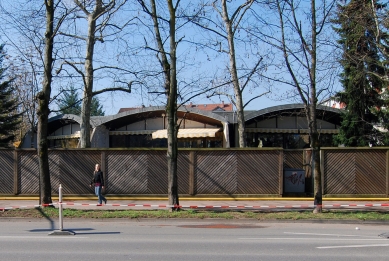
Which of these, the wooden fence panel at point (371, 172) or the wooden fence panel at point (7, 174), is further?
the wooden fence panel at point (7, 174)

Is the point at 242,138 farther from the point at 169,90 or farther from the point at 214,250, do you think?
the point at 214,250

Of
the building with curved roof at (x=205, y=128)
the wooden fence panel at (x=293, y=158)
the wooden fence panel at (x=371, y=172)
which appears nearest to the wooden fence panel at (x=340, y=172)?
the wooden fence panel at (x=371, y=172)

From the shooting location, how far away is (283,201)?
69.6 ft

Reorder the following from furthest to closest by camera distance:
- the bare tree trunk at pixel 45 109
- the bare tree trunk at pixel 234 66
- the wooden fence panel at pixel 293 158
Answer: the bare tree trunk at pixel 234 66
the wooden fence panel at pixel 293 158
the bare tree trunk at pixel 45 109

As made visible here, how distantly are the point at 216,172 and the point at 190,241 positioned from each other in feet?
34.3

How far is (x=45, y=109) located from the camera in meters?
16.4

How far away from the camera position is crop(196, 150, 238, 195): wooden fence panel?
70.7 feet

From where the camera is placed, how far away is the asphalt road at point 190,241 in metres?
9.29

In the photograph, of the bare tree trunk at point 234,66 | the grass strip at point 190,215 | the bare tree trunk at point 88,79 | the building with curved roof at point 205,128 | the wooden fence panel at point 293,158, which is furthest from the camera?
the building with curved roof at point 205,128

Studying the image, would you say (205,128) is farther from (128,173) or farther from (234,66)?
(128,173)

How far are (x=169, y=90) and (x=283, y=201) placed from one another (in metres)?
7.89

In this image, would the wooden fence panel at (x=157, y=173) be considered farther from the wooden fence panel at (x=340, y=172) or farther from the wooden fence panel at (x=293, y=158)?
the wooden fence panel at (x=340, y=172)

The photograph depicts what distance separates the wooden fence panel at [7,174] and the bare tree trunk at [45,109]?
5.85 m

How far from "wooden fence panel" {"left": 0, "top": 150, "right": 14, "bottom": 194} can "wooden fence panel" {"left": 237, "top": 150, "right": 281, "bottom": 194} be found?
9934mm
